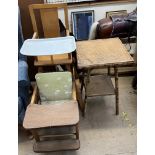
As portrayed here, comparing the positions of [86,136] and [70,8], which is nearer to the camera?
[86,136]

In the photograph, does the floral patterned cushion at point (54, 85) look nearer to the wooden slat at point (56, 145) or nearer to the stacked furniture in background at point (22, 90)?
the stacked furniture in background at point (22, 90)

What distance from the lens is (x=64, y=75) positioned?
219 cm

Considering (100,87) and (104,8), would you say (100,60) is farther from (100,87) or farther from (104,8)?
(104,8)

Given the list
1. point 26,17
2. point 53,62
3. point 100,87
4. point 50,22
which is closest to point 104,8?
point 50,22

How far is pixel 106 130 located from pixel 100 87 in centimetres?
44

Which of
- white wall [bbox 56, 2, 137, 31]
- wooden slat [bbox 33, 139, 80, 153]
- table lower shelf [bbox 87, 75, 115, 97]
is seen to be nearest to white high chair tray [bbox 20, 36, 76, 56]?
table lower shelf [bbox 87, 75, 115, 97]

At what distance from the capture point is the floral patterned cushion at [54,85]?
2195mm

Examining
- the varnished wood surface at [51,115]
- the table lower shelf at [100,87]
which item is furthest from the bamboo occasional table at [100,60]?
the varnished wood surface at [51,115]

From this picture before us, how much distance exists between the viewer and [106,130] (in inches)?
93.8

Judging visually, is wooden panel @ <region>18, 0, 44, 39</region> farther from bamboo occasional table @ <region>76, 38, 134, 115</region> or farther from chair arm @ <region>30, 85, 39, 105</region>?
chair arm @ <region>30, 85, 39, 105</region>
